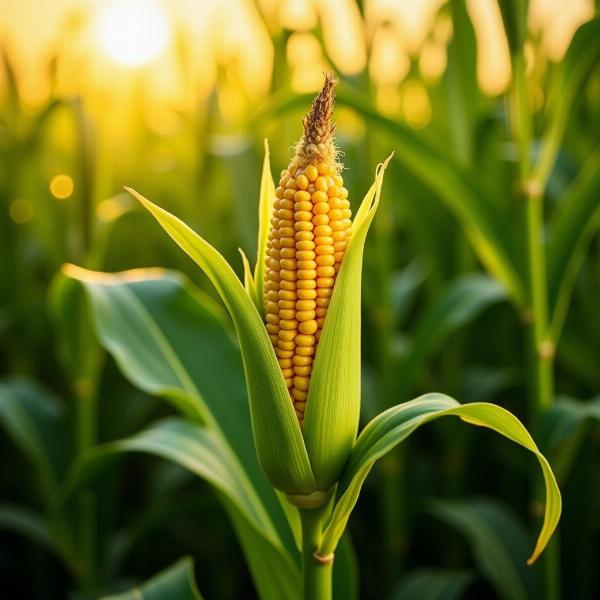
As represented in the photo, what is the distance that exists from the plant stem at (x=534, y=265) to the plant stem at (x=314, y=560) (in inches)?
21.4

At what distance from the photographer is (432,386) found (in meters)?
1.88

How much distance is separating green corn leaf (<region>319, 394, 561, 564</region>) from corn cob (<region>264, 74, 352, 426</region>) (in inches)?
4.3

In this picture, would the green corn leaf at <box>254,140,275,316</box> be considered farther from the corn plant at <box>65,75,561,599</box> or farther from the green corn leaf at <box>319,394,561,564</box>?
the green corn leaf at <box>319,394,561,564</box>

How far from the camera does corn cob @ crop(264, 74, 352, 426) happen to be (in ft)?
2.12

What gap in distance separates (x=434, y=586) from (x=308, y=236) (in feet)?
3.35

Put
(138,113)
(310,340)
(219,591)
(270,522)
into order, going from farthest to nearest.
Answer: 1. (138,113)
2. (219,591)
3. (270,522)
4. (310,340)

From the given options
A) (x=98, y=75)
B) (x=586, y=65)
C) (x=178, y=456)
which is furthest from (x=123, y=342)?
(x=98, y=75)

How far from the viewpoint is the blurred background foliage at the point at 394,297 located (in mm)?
1226

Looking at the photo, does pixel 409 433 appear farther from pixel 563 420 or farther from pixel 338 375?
pixel 563 420

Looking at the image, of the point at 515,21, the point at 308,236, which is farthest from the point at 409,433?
the point at 515,21

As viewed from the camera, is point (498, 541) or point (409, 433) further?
point (498, 541)

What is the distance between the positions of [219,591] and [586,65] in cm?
161

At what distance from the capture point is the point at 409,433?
663mm

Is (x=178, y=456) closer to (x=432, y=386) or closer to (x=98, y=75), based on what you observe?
(x=432, y=386)
